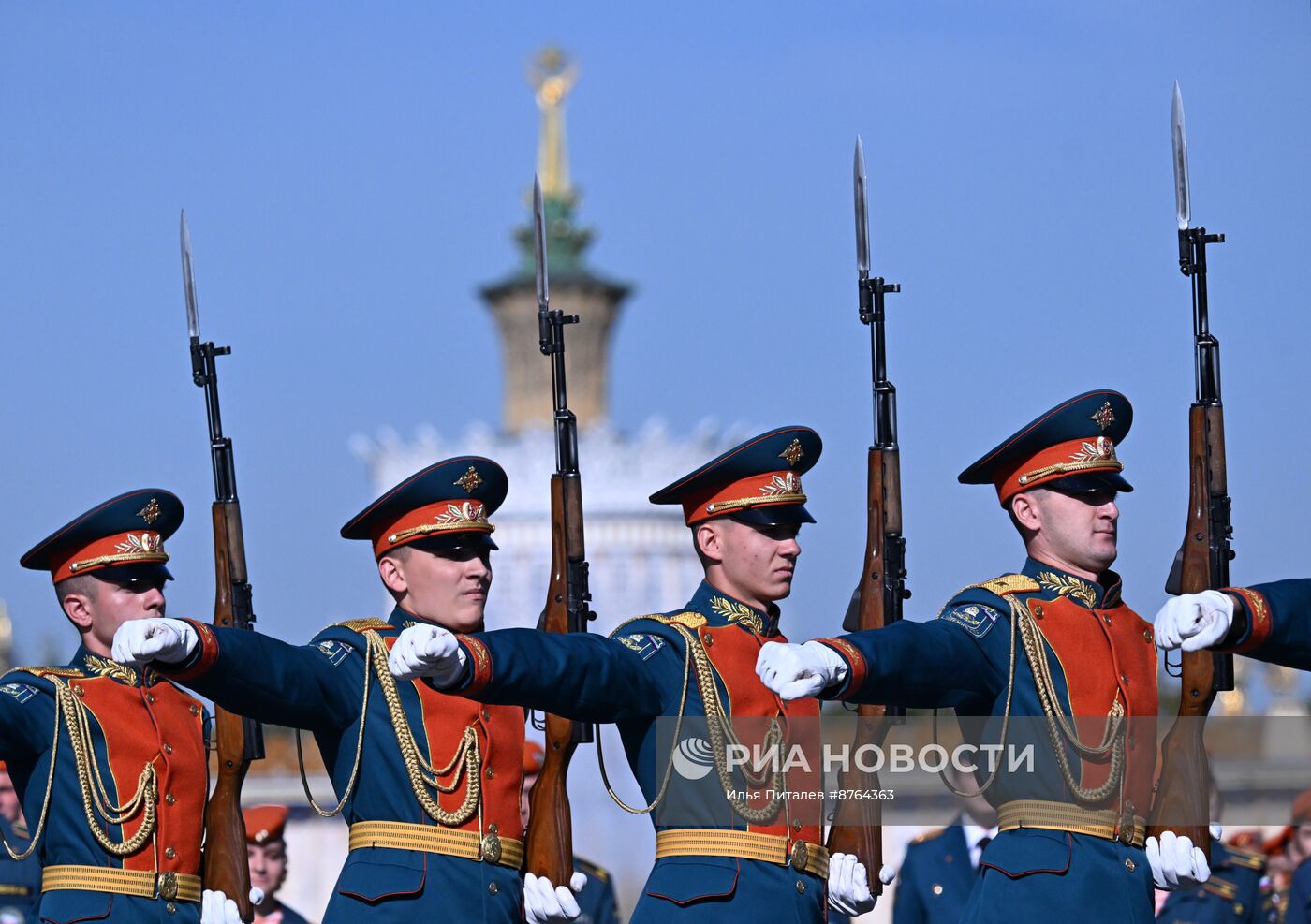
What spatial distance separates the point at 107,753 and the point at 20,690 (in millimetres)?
422

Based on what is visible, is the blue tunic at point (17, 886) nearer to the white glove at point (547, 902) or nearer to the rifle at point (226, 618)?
the rifle at point (226, 618)

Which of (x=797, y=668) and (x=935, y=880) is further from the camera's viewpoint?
(x=935, y=880)

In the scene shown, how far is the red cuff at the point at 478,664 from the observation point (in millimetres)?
7477

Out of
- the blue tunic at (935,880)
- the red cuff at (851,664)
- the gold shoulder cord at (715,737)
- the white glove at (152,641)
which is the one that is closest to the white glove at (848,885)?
the gold shoulder cord at (715,737)

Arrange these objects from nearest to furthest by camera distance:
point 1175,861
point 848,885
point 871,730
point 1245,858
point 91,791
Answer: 1. point 1175,861
2. point 848,885
3. point 871,730
4. point 91,791
5. point 1245,858

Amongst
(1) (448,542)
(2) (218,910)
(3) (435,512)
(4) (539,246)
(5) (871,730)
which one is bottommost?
(2) (218,910)

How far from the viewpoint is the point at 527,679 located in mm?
7801

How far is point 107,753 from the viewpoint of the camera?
976 centimetres

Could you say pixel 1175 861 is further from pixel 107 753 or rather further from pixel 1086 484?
pixel 107 753

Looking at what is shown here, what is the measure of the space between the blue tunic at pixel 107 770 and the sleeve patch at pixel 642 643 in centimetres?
226

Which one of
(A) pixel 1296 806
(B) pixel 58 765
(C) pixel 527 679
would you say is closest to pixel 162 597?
(B) pixel 58 765

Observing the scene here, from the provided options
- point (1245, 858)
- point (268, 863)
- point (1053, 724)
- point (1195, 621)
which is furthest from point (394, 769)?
point (1245, 858)

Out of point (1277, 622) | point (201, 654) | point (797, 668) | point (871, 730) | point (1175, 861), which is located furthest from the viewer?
point (871, 730)

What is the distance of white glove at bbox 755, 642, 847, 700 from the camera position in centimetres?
733
